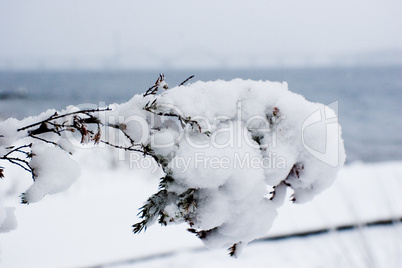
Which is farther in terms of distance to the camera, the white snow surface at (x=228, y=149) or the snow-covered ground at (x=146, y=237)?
the snow-covered ground at (x=146, y=237)

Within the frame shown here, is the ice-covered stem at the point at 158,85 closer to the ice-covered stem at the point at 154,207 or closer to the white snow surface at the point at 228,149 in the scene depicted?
the white snow surface at the point at 228,149

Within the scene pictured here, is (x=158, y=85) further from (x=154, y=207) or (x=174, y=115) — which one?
(x=154, y=207)

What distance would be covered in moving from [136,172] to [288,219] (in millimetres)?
4385

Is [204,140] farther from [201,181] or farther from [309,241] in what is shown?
[309,241]

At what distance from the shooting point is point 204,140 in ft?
3.93

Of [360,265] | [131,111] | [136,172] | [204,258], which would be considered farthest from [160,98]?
[136,172]

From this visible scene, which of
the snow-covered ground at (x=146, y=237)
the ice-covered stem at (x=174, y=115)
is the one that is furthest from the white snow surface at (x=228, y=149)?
the snow-covered ground at (x=146, y=237)

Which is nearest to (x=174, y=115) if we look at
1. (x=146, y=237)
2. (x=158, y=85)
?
(x=158, y=85)

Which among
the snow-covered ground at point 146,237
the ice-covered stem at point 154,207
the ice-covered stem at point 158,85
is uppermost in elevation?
the ice-covered stem at point 158,85

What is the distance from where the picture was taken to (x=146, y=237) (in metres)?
5.71

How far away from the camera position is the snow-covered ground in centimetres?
480

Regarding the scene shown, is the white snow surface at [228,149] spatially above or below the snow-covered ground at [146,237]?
above

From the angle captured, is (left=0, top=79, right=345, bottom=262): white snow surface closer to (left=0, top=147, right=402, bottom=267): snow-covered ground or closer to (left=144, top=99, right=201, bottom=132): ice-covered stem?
(left=144, top=99, right=201, bottom=132): ice-covered stem

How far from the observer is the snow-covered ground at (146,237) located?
480 centimetres
